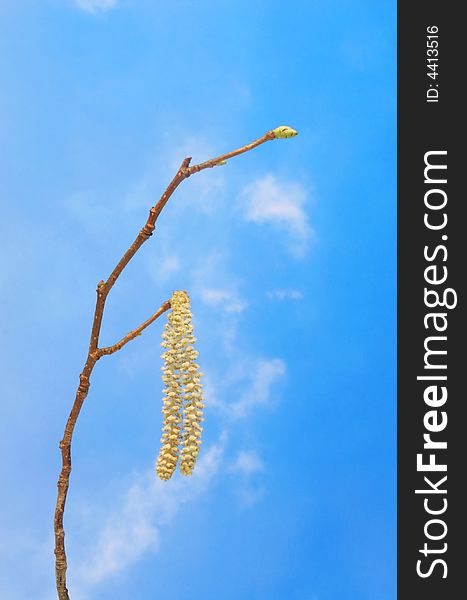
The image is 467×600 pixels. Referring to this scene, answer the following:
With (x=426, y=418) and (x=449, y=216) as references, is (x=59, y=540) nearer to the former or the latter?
(x=426, y=418)

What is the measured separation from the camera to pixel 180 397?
131cm

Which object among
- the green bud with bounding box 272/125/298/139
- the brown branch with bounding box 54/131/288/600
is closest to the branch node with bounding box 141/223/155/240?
the brown branch with bounding box 54/131/288/600

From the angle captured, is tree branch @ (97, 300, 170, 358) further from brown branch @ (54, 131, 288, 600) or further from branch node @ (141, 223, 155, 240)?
branch node @ (141, 223, 155, 240)

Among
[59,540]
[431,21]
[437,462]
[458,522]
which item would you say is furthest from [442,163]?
[59,540]

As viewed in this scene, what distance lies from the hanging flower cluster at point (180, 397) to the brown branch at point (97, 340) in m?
0.06

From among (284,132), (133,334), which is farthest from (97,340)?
(284,132)

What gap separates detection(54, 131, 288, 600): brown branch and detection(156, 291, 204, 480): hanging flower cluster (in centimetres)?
6

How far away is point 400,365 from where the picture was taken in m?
2.03

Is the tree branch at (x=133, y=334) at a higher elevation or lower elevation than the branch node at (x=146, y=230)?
lower

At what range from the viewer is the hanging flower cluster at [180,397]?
50.8 inches

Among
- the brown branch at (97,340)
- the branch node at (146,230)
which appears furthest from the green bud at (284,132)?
the branch node at (146,230)

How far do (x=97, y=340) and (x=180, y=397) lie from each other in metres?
0.21

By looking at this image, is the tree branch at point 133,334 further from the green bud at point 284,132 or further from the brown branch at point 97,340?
the green bud at point 284,132

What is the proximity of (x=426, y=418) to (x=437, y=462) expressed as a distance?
4.3 inches
